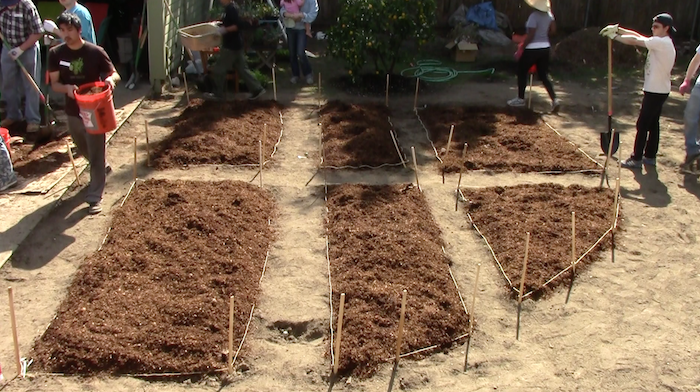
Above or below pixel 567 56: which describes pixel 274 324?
below

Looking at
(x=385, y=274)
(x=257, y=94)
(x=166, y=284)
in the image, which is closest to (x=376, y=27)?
(x=257, y=94)

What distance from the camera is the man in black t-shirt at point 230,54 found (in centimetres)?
992

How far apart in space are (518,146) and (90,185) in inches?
192

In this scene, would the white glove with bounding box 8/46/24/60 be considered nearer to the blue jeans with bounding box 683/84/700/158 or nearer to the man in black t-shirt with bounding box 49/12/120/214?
the man in black t-shirt with bounding box 49/12/120/214

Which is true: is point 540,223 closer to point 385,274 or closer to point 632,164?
point 385,274

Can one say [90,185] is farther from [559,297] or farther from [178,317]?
[559,297]

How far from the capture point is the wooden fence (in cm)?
1507

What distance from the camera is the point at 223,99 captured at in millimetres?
10281

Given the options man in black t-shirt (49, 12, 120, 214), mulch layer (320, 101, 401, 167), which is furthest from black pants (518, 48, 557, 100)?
man in black t-shirt (49, 12, 120, 214)

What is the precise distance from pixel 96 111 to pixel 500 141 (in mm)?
4775

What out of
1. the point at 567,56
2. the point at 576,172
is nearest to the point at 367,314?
the point at 576,172

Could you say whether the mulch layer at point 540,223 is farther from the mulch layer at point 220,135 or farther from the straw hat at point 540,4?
the straw hat at point 540,4

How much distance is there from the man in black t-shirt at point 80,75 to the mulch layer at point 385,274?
7.35 ft

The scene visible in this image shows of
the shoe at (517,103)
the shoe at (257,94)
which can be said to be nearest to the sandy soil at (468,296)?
the shoe at (257,94)
